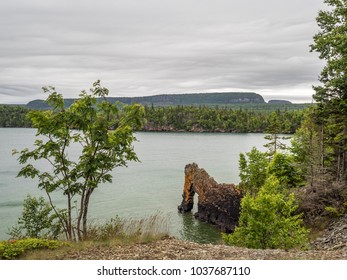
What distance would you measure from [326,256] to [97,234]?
7476 millimetres

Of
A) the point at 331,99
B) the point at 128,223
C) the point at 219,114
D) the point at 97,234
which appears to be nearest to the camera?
the point at 97,234

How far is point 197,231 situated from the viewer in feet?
112

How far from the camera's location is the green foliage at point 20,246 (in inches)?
400

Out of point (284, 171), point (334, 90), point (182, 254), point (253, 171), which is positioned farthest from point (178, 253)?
point (284, 171)

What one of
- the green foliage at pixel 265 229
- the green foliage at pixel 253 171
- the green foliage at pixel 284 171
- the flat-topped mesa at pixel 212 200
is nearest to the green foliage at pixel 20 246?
the green foliage at pixel 265 229

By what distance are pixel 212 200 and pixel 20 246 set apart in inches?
1109

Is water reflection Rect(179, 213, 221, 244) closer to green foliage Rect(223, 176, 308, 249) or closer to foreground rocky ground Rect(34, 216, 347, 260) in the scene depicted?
green foliage Rect(223, 176, 308, 249)

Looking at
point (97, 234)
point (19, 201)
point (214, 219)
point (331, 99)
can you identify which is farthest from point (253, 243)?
point (19, 201)

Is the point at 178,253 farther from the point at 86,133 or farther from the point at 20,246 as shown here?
the point at 86,133

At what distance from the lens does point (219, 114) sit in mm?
193375

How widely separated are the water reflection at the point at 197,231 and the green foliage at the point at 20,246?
835 inches

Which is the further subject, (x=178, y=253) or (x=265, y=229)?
(x=265, y=229)

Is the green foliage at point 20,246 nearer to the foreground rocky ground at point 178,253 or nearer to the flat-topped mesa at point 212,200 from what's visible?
the foreground rocky ground at point 178,253
